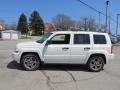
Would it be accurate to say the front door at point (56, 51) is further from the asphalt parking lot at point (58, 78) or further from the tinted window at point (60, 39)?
the asphalt parking lot at point (58, 78)

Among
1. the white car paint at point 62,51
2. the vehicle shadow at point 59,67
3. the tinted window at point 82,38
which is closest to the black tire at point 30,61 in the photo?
the white car paint at point 62,51

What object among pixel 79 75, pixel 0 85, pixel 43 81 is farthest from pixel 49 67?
pixel 0 85

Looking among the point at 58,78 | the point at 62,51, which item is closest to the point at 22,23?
the point at 62,51

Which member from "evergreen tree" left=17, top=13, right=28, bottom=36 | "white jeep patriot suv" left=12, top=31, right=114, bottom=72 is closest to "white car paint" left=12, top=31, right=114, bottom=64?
"white jeep patriot suv" left=12, top=31, right=114, bottom=72

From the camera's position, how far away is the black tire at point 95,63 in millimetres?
11838

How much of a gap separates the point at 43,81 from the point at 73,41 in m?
2.88

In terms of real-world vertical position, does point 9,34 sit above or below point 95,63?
above

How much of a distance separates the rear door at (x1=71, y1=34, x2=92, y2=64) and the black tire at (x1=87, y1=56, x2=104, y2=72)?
0.31 m

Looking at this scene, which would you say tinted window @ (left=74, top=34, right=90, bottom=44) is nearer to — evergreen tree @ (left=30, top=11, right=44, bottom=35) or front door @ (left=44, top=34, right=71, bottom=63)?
front door @ (left=44, top=34, right=71, bottom=63)

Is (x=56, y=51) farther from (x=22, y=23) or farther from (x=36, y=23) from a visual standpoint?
(x=22, y=23)

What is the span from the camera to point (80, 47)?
11.7 m

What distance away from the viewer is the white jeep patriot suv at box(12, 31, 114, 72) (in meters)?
11.5

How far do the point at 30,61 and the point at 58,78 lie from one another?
1.98 meters

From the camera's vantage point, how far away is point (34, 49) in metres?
11.5
